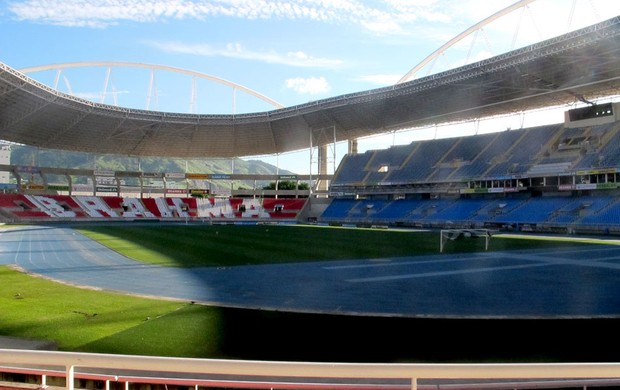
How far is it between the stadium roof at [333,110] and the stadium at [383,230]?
9.9 inches

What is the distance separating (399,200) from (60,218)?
41.6 meters

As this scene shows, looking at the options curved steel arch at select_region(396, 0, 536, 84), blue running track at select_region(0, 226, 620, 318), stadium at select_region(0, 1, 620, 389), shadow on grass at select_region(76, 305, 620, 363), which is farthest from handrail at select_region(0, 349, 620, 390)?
curved steel arch at select_region(396, 0, 536, 84)

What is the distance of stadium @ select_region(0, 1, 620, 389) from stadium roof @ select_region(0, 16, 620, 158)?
251mm

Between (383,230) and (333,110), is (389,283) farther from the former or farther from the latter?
(333,110)

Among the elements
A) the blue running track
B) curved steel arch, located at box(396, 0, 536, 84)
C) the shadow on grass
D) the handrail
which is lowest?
the shadow on grass

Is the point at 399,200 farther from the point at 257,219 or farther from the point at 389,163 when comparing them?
the point at 257,219

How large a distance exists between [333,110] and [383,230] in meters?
18.7

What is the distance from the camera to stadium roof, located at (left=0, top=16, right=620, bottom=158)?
129 ft

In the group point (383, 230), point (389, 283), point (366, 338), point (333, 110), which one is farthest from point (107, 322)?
point (333, 110)

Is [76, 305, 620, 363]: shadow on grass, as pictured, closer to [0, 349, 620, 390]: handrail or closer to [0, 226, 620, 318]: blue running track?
[0, 226, 620, 318]: blue running track

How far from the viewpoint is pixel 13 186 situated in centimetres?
7550

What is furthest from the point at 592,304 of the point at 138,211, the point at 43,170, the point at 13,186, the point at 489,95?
the point at 13,186

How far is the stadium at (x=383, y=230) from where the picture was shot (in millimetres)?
5555

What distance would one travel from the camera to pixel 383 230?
47625 mm
